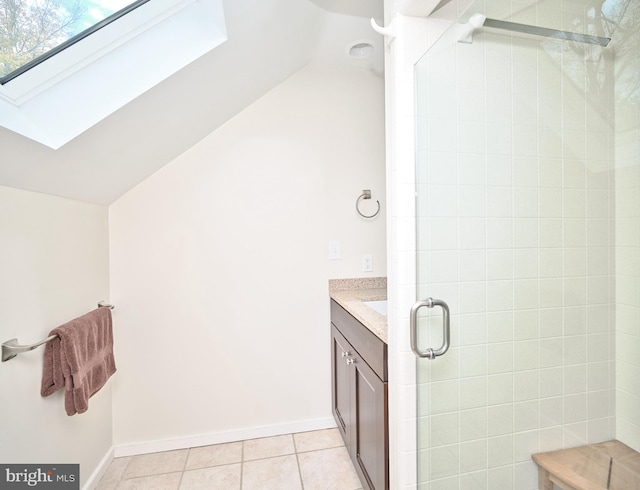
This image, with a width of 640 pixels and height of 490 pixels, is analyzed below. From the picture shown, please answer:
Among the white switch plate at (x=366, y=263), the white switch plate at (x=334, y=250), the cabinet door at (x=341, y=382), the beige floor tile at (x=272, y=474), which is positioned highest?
the white switch plate at (x=334, y=250)

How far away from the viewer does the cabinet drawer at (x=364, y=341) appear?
1.29 meters

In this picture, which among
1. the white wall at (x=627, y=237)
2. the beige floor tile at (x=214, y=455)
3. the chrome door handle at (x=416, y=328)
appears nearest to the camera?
the white wall at (x=627, y=237)

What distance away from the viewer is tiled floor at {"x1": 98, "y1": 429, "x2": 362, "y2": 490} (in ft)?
5.60

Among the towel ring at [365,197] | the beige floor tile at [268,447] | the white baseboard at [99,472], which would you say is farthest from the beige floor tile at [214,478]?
the towel ring at [365,197]

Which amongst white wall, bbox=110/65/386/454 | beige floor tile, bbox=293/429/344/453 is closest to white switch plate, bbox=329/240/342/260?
white wall, bbox=110/65/386/454

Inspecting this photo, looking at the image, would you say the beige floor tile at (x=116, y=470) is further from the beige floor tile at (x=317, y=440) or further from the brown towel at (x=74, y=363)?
the beige floor tile at (x=317, y=440)

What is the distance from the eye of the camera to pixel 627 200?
0.73m

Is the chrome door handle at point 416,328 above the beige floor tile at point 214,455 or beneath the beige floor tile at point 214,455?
above

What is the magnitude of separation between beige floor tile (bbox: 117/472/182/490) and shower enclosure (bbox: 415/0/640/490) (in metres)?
1.36

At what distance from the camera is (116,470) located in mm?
1841

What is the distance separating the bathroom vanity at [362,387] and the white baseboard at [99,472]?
136cm

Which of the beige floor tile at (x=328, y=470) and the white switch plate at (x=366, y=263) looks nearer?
the beige floor tile at (x=328, y=470)

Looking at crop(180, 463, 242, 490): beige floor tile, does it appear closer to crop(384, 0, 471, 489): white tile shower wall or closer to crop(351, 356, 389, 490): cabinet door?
crop(351, 356, 389, 490): cabinet door

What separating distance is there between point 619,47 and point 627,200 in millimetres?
343
